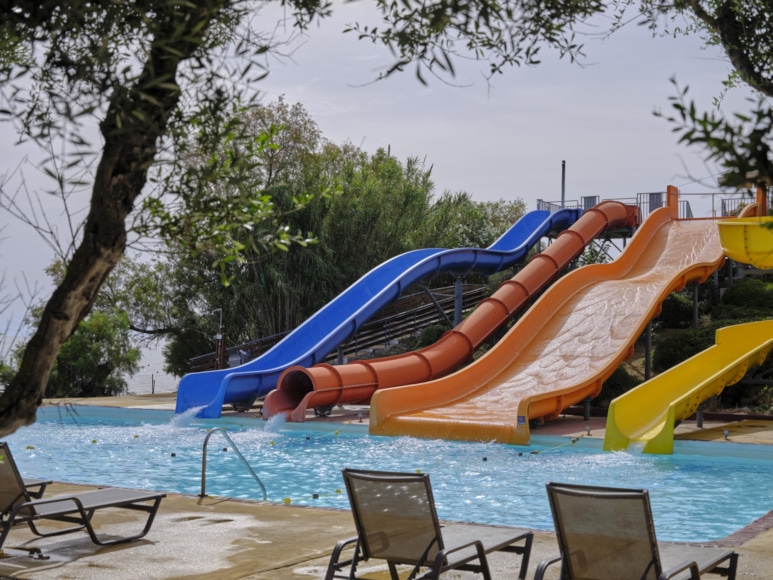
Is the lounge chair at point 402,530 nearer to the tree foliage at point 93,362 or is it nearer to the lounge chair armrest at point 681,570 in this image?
the lounge chair armrest at point 681,570

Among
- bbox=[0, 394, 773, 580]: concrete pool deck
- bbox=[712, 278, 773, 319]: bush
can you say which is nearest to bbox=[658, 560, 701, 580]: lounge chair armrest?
bbox=[0, 394, 773, 580]: concrete pool deck

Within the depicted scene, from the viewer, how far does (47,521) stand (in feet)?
25.3

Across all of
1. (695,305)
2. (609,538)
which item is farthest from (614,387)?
(609,538)

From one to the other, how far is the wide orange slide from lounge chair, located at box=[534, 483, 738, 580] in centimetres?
878

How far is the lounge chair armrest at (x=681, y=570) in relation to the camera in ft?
15.2

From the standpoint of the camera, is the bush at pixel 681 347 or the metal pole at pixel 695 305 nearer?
the bush at pixel 681 347

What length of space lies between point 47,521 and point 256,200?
446 centimetres

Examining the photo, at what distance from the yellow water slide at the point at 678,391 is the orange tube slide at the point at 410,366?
4709 millimetres

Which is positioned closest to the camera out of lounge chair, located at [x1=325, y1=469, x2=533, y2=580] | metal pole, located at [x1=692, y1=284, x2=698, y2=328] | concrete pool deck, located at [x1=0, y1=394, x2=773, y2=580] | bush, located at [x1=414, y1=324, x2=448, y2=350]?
lounge chair, located at [x1=325, y1=469, x2=533, y2=580]

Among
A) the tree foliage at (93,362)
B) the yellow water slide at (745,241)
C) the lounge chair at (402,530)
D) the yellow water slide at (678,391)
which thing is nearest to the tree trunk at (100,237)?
the lounge chair at (402,530)

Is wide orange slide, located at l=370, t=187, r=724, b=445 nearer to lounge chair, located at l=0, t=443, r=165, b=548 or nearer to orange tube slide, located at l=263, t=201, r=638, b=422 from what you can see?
orange tube slide, located at l=263, t=201, r=638, b=422

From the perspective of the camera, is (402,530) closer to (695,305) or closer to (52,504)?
(52,504)

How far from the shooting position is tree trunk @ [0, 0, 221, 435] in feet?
13.0

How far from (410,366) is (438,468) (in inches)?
215
